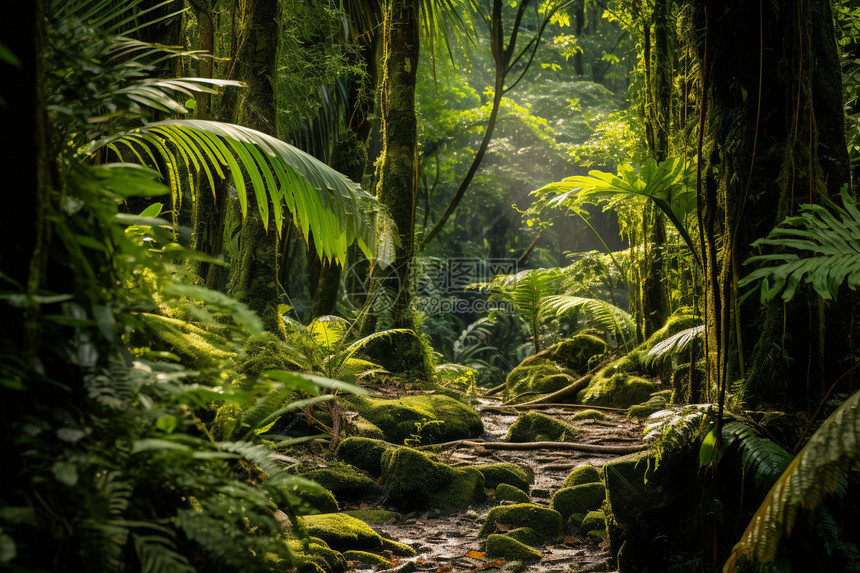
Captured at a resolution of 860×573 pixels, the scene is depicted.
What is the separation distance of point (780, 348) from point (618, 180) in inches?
45.9

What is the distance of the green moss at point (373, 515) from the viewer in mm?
2908

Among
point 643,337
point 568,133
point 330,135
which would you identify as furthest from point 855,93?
point 568,133

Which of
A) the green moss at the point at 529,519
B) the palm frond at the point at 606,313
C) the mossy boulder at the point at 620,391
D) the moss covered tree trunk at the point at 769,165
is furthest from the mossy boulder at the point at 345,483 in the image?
the palm frond at the point at 606,313

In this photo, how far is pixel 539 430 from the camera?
4.54 meters

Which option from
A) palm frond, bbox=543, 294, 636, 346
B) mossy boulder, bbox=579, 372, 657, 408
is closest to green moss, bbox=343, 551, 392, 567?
mossy boulder, bbox=579, 372, 657, 408

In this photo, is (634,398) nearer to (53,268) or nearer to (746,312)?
(746,312)

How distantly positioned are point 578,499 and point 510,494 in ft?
1.34

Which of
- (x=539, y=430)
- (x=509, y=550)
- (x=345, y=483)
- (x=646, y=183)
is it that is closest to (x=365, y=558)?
(x=509, y=550)

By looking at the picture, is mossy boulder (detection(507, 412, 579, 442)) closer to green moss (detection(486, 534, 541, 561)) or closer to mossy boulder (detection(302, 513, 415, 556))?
green moss (detection(486, 534, 541, 561))

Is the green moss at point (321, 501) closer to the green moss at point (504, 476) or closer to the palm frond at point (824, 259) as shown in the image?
the green moss at point (504, 476)

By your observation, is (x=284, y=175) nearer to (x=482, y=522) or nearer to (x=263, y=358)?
(x=263, y=358)

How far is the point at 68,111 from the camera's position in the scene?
0.84 m

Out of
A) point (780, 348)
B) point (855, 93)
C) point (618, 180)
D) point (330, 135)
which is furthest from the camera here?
point (330, 135)

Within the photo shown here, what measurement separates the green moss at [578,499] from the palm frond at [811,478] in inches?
67.6
